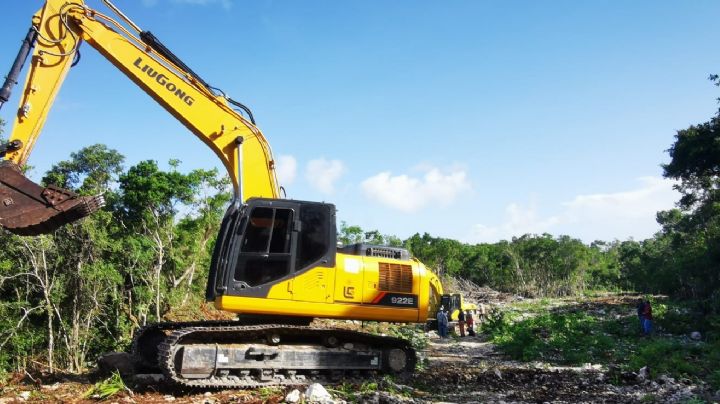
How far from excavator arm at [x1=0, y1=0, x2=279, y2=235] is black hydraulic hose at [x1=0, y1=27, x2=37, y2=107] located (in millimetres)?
10

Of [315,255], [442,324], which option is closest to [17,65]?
[315,255]

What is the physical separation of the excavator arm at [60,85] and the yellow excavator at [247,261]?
14 millimetres

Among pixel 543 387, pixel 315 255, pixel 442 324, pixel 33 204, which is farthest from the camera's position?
pixel 442 324

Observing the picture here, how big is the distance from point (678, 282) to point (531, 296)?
2105 centimetres

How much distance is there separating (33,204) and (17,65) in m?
1.80

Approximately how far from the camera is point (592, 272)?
5756 centimetres

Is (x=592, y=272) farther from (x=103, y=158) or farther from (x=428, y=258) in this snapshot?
(x=103, y=158)

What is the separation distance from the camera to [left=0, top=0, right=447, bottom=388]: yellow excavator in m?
7.01

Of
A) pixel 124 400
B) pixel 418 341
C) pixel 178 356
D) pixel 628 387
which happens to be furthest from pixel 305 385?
pixel 418 341

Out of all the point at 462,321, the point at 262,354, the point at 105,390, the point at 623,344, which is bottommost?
the point at 105,390

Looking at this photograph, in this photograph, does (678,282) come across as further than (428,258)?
No

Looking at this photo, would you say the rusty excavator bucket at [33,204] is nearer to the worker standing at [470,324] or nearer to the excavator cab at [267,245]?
the excavator cab at [267,245]

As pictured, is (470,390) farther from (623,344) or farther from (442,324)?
(442,324)

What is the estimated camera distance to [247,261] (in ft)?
24.1
